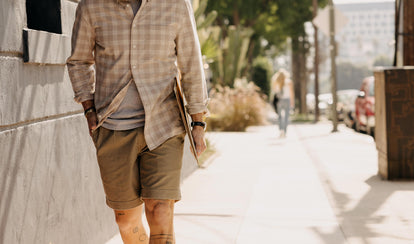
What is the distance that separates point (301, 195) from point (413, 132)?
1629mm

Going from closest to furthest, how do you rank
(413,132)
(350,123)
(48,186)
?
(48,186) < (413,132) < (350,123)

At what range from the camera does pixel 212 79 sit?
81.8 ft

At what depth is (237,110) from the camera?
18.7m

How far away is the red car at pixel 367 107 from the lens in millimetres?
16859

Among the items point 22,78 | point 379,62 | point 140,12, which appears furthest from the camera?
point 379,62

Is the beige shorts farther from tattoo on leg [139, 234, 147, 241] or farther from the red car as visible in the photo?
the red car

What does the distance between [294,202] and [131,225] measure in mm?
3476

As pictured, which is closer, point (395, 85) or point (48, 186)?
point (48, 186)

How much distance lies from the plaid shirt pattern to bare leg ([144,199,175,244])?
299 mm

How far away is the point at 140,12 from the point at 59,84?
48.6 inches

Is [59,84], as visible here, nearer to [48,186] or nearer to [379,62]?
[48,186]

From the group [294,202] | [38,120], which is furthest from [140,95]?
[294,202]

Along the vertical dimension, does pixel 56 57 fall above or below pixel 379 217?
above

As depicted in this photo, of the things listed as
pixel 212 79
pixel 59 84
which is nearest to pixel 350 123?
pixel 212 79
